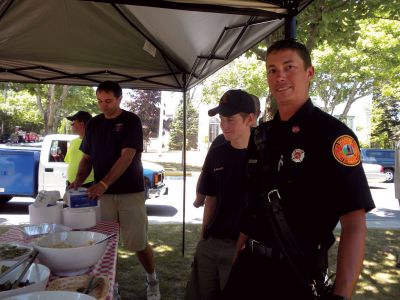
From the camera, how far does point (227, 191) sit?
237 cm

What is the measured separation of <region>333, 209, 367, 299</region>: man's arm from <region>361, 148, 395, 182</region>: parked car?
16.2 metres

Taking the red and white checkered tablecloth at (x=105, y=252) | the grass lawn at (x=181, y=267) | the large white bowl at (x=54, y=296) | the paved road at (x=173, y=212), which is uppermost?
the large white bowl at (x=54, y=296)

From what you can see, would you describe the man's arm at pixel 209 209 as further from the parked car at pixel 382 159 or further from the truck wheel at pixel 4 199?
the parked car at pixel 382 159

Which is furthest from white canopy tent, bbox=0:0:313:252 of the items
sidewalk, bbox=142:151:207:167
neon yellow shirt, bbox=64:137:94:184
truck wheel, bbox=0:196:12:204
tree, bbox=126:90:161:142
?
tree, bbox=126:90:161:142

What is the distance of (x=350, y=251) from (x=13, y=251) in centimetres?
134

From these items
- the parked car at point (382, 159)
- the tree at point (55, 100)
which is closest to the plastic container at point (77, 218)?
the tree at point (55, 100)

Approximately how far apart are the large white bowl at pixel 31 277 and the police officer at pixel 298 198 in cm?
76

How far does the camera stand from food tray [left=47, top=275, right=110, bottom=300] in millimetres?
1367

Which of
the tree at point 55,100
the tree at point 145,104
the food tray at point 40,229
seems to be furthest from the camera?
the tree at point 145,104

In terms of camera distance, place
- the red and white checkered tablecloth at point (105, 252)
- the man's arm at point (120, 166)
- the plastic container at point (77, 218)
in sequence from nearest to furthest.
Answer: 1. the red and white checkered tablecloth at point (105, 252)
2. the plastic container at point (77, 218)
3. the man's arm at point (120, 166)

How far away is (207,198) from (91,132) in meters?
1.47

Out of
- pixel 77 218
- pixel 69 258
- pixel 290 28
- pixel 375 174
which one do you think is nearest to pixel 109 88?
pixel 77 218

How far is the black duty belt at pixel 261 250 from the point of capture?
1524 millimetres

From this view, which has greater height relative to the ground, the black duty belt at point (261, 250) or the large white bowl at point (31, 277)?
the black duty belt at point (261, 250)
